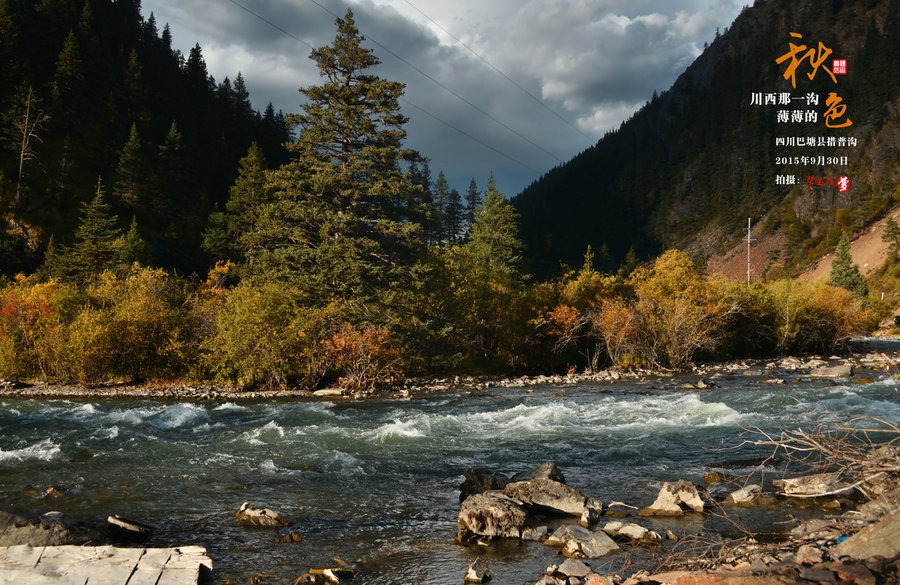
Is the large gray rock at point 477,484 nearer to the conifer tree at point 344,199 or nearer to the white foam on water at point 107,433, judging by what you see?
the white foam on water at point 107,433

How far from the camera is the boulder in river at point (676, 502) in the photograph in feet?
36.0

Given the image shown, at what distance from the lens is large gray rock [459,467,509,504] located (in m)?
12.2

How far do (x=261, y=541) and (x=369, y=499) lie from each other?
9.72ft

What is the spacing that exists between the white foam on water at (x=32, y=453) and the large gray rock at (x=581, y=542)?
13.7 meters

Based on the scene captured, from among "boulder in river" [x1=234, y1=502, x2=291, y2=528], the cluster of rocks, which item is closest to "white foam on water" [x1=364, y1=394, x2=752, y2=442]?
the cluster of rocks

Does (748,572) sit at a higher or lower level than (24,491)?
higher

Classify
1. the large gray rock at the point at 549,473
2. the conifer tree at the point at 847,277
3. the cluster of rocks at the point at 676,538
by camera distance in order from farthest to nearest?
the conifer tree at the point at 847,277 < the large gray rock at the point at 549,473 < the cluster of rocks at the point at 676,538

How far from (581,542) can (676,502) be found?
2713mm

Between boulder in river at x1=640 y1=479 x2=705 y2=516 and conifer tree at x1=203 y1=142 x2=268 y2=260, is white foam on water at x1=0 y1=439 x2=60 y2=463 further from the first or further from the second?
conifer tree at x1=203 y1=142 x2=268 y2=260

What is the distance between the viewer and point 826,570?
5.02m

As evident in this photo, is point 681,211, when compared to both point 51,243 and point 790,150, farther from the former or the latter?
point 51,243

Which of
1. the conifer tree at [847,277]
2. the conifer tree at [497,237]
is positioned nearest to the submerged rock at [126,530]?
the conifer tree at [497,237]

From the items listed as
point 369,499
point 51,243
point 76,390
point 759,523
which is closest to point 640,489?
point 759,523

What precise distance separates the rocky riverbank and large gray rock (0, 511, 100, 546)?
19.2 meters
